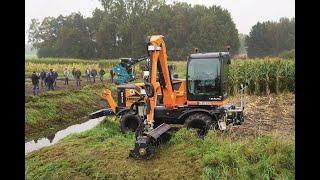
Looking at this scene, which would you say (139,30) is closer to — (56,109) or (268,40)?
(268,40)

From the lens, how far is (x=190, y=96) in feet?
42.5

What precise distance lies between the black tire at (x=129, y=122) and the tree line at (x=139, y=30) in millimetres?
54684

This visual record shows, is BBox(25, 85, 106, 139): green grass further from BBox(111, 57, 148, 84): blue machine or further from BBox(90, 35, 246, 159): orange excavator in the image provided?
BBox(90, 35, 246, 159): orange excavator

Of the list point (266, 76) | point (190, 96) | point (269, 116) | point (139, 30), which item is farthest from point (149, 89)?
point (139, 30)

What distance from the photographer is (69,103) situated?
23.3 meters

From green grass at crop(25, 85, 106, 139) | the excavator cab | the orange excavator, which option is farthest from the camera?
green grass at crop(25, 85, 106, 139)

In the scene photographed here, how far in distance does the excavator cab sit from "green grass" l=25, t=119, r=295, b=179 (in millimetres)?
1561

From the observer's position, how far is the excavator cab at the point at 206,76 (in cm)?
1258

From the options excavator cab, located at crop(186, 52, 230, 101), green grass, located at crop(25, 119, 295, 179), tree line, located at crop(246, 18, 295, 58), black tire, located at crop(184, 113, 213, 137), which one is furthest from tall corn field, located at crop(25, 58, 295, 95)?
tree line, located at crop(246, 18, 295, 58)

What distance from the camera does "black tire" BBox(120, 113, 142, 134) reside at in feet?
46.5

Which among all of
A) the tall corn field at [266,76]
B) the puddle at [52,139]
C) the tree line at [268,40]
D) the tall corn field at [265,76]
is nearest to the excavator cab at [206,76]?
the puddle at [52,139]

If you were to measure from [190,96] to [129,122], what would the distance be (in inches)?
100
